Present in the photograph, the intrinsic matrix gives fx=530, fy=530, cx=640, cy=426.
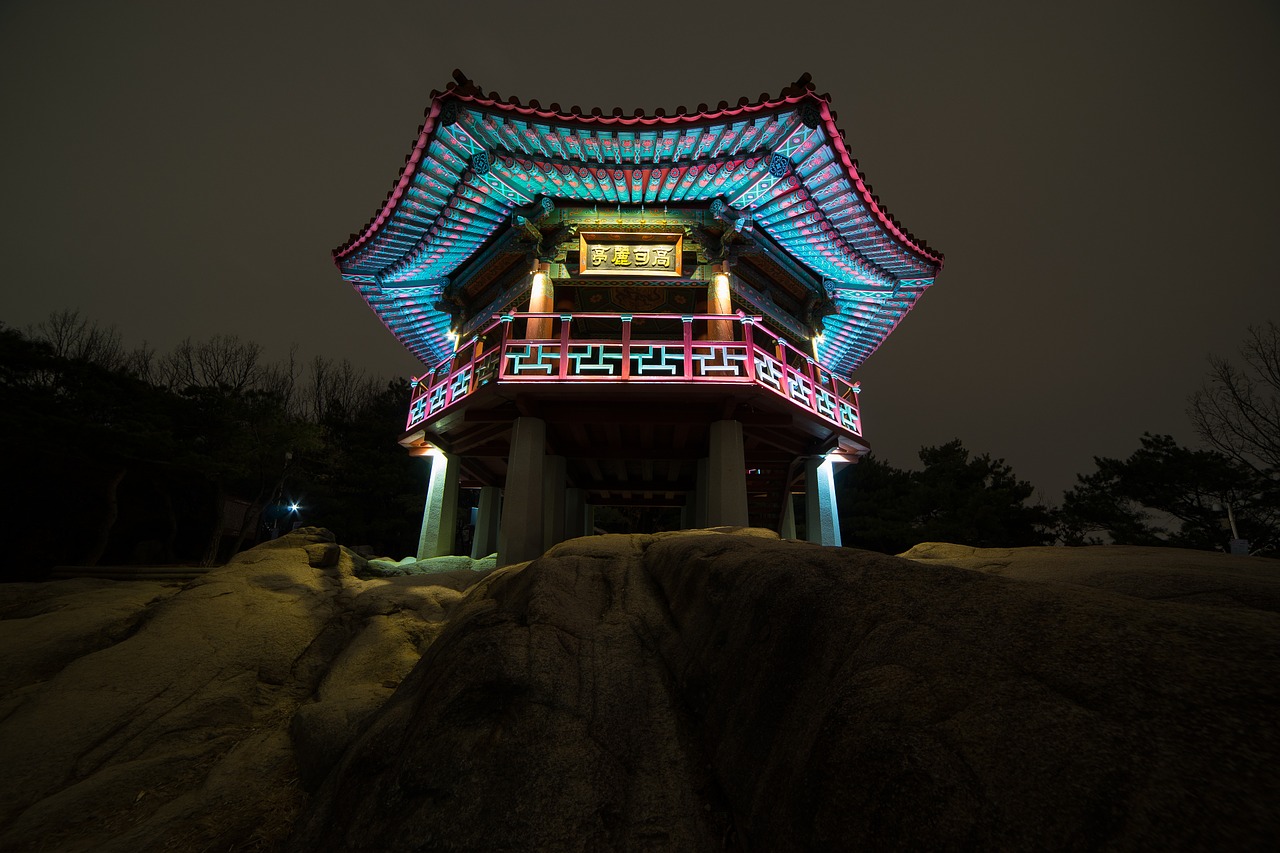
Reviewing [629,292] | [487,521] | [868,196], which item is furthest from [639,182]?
[487,521]

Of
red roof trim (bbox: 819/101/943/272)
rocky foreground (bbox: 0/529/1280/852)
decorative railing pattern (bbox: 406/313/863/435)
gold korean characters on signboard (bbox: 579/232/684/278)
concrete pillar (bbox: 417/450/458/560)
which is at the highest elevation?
red roof trim (bbox: 819/101/943/272)

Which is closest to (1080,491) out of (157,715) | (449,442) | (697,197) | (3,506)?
(697,197)

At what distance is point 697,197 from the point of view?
10961 millimetres

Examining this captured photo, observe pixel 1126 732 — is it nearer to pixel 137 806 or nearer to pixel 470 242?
pixel 137 806

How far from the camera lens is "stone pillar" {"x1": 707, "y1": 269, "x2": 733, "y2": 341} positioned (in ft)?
34.3

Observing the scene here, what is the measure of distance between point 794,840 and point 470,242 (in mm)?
12744

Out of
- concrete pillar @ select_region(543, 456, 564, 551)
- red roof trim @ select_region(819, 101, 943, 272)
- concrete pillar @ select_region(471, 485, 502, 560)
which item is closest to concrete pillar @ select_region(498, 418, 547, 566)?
concrete pillar @ select_region(543, 456, 564, 551)

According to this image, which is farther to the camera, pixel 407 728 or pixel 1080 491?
pixel 1080 491

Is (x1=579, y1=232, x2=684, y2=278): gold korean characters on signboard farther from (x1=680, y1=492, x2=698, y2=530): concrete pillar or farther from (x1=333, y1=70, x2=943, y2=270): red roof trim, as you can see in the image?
(x1=680, y1=492, x2=698, y2=530): concrete pillar

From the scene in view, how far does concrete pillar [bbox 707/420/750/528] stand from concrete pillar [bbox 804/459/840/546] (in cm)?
382

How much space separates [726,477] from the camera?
30.5ft

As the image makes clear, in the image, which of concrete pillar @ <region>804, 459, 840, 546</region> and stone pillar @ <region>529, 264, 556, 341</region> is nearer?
stone pillar @ <region>529, 264, 556, 341</region>

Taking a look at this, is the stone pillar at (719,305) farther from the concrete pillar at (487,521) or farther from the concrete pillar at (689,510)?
the concrete pillar at (487,521)

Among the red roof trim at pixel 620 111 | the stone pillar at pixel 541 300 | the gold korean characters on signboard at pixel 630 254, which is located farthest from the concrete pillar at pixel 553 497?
the red roof trim at pixel 620 111
